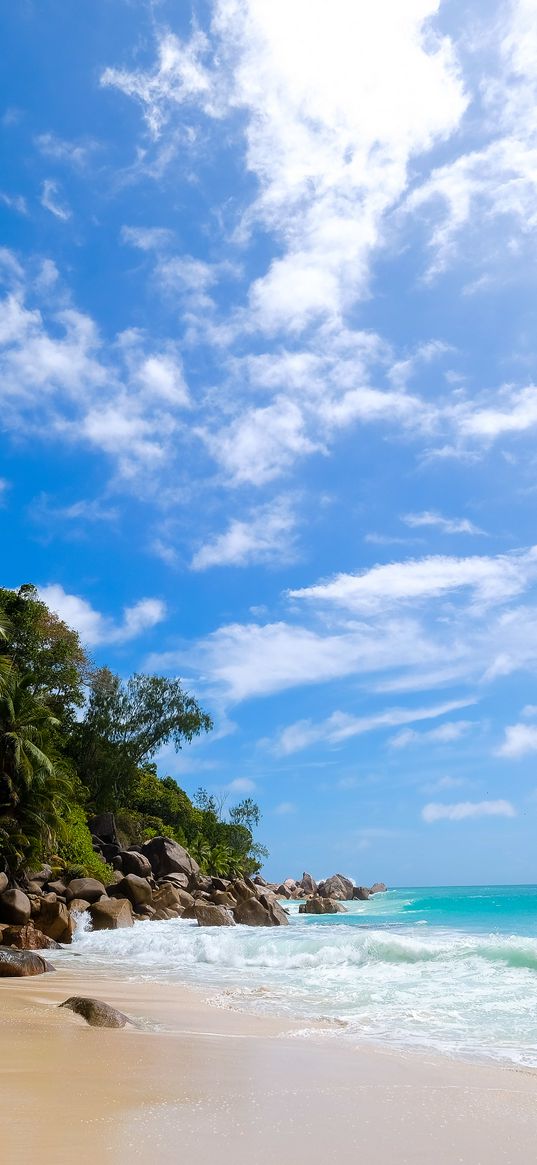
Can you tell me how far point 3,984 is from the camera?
10.7 m

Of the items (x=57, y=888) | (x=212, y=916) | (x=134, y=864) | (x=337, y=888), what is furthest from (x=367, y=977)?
(x=337, y=888)

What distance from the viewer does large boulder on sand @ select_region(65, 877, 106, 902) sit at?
984 inches

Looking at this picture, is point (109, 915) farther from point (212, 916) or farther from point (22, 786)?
point (22, 786)

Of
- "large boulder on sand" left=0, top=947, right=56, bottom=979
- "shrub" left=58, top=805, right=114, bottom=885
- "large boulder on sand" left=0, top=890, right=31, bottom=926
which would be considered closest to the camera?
"large boulder on sand" left=0, top=947, right=56, bottom=979

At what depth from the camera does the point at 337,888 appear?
2844 inches

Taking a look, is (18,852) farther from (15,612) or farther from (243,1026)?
(243,1026)

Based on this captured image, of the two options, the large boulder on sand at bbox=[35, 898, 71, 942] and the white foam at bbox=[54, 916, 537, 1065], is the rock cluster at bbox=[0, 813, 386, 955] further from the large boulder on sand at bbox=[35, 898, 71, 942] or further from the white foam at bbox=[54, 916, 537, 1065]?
the white foam at bbox=[54, 916, 537, 1065]

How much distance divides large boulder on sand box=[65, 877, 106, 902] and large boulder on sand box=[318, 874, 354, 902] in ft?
155

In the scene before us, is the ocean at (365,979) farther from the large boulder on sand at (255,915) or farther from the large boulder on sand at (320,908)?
the large boulder on sand at (320,908)

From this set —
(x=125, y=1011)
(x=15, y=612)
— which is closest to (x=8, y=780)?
(x=15, y=612)

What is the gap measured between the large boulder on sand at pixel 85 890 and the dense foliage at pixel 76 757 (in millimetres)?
1512

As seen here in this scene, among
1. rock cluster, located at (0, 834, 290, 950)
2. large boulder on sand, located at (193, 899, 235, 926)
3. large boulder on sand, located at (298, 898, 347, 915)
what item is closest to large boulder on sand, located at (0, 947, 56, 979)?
rock cluster, located at (0, 834, 290, 950)

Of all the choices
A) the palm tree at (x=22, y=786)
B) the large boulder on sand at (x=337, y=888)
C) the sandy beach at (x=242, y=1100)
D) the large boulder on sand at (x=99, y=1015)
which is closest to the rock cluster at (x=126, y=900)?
the palm tree at (x=22, y=786)

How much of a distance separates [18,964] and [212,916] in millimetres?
14731
